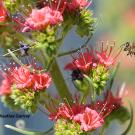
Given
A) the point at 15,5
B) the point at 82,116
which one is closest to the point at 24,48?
the point at 15,5

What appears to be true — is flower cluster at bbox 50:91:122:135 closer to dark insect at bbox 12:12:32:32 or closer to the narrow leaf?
the narrow leaf

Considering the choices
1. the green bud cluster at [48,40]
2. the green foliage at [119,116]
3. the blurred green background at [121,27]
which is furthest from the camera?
the blurred green background at [121,27]

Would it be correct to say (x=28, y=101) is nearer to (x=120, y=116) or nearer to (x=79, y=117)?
(x=79, y=117)

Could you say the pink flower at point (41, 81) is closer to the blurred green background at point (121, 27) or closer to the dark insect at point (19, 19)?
the dark insect at point (19, 19)

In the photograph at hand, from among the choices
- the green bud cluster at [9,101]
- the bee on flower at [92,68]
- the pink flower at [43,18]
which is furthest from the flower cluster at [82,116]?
the pink flower at [43,18]

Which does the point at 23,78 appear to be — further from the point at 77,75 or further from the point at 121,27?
the point at 121,27
